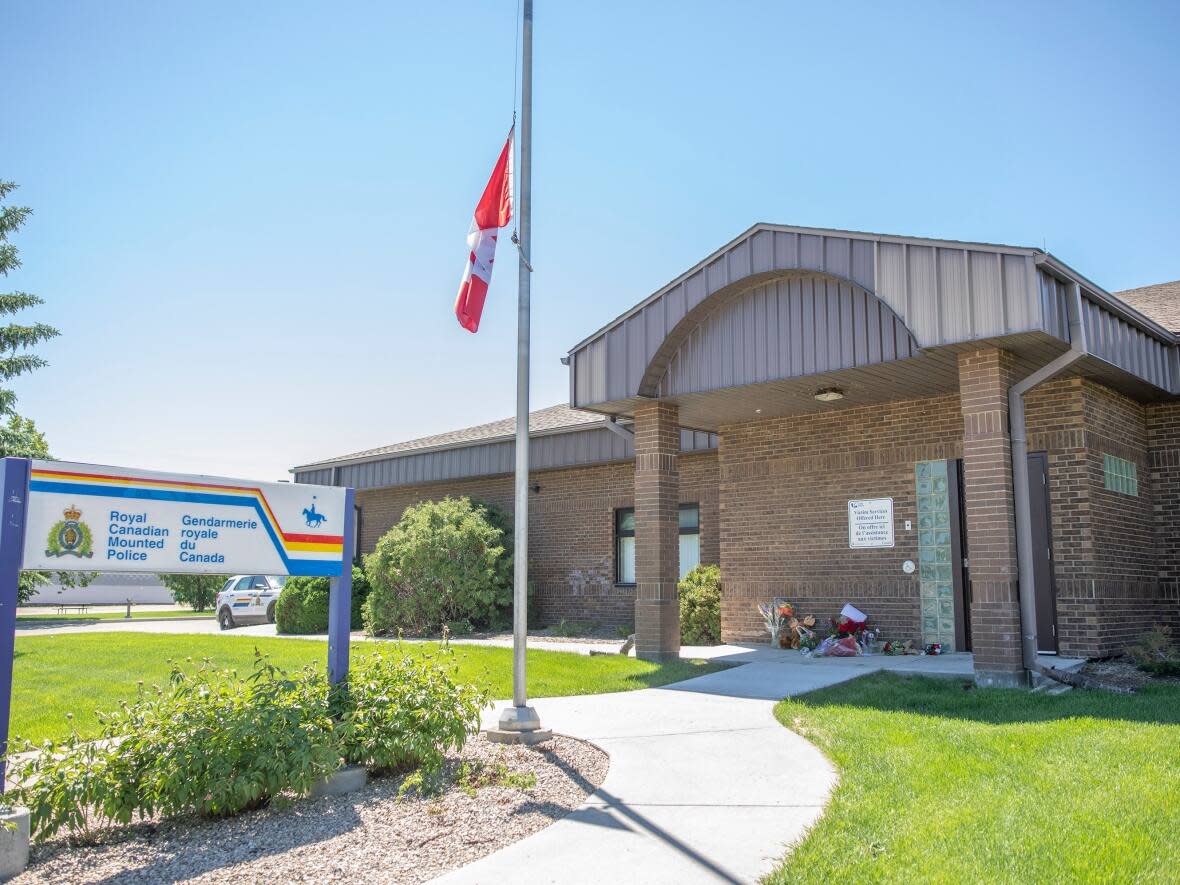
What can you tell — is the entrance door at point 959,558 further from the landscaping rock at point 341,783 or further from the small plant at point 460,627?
the small plant at point 460,627

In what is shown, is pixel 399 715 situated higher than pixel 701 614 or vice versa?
pixel 701 614

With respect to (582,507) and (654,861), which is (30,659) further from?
(654,861)

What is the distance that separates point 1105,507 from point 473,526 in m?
11.6

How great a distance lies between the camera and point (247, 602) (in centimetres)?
2525

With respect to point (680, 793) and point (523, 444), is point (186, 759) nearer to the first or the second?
point (680, 793)

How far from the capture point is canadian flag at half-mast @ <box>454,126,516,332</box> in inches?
329

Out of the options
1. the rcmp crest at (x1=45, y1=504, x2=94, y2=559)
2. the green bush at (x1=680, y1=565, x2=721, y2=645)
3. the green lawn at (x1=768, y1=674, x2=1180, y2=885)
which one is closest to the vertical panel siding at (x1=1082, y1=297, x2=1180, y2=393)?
the green lawn at (x1=768, y1=674, x2=1180, y2=885)

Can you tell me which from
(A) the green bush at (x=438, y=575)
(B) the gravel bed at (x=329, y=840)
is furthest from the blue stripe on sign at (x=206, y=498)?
(A) the green bush at (x=438, y=575)

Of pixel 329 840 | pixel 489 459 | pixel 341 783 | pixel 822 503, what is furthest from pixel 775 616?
pixel 329 840

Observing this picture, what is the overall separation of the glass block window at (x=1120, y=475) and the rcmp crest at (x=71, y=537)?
1105cm

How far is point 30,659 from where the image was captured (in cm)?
1440

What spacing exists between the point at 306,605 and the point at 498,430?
6.18 meters

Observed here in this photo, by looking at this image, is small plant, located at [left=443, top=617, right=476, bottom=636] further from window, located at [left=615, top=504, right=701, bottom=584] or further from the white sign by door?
the white sign by door

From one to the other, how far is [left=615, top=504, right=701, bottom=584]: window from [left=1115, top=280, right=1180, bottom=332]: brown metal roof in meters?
7.98
